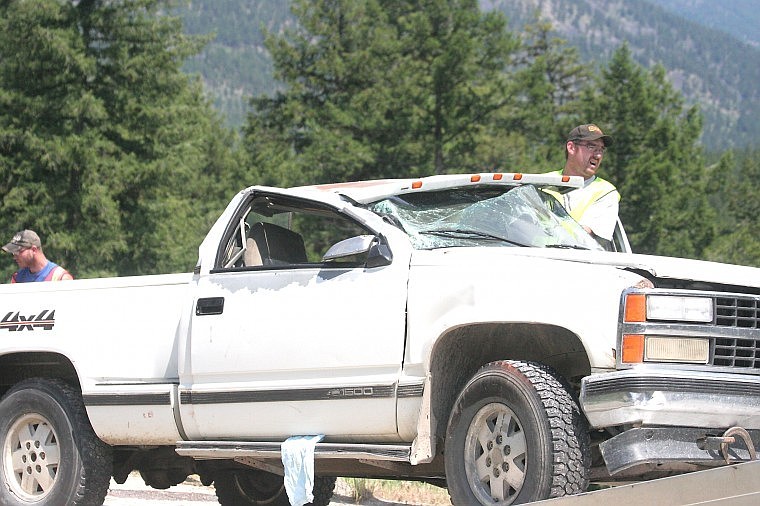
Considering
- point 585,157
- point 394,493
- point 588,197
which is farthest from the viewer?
point 394,493

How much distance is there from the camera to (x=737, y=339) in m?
5.05

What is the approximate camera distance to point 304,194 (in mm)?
6570

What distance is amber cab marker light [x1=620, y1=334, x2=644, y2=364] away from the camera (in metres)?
4.90

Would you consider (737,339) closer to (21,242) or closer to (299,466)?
(299,466)

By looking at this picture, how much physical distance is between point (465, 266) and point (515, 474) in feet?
3.29

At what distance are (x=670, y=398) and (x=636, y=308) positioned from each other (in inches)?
15.9

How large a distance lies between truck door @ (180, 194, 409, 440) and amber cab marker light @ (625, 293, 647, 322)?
1.20 metres

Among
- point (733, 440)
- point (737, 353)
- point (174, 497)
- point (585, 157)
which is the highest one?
point (585, 157)

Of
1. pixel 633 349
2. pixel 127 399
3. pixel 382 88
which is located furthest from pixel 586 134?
pixel 382 88

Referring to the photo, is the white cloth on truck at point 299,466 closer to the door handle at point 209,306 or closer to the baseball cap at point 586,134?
the door handle at point 209,306

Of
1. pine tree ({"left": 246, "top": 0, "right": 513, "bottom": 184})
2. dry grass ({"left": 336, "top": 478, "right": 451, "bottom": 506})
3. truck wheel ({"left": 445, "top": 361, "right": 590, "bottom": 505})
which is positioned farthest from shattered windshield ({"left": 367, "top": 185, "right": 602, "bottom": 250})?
pine tree ({"left": 246, "top": 0, "right": 513, "bottom": 184})

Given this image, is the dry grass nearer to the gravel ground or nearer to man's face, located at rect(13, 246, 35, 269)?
the gravel ground

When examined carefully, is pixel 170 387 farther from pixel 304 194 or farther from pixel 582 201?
pixel 582 201

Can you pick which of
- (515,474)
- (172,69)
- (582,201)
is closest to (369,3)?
(172,69)
